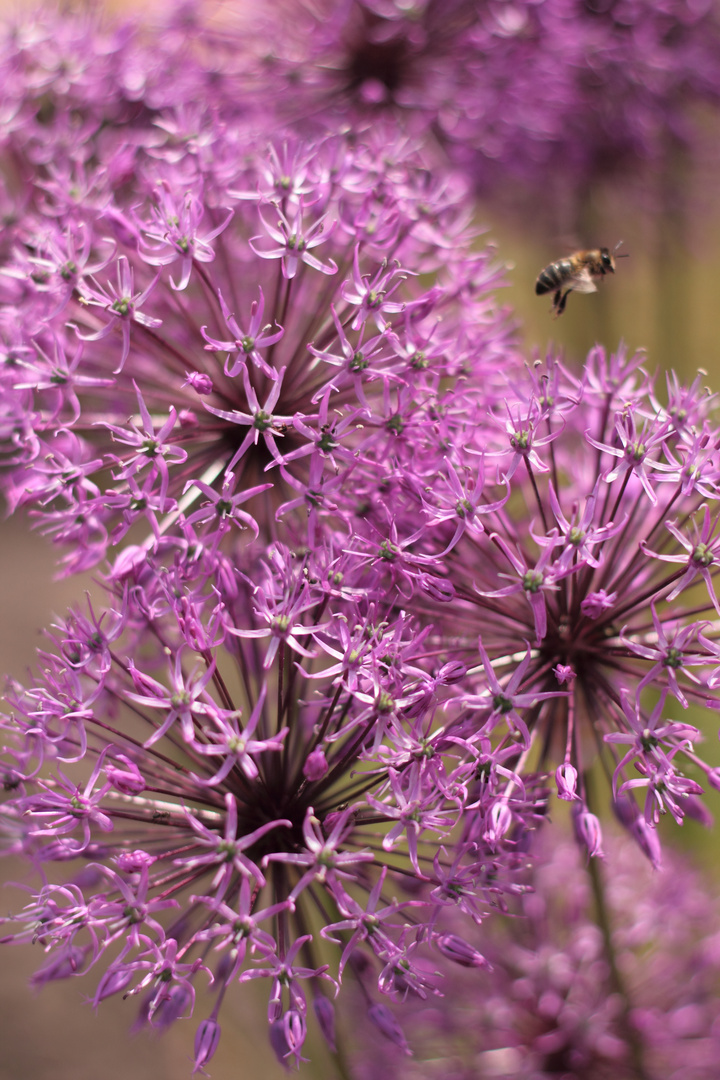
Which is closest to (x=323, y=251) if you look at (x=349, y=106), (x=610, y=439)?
(x=610, y=439)

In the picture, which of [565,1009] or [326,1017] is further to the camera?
[565,1009]

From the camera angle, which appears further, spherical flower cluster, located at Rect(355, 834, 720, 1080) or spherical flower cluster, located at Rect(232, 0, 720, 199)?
spherical flower cluster, located at Rect(232, 0, 720, 199)

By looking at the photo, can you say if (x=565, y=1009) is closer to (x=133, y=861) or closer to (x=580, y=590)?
(x=580, y=590)

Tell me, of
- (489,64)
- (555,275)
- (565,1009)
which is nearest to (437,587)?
(555,275)

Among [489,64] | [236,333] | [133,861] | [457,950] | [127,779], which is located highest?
[489,64]

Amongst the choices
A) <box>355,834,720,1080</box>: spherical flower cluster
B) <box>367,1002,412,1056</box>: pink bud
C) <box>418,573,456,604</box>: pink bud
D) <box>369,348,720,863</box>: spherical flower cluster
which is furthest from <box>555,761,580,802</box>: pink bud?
<box>355,834,720,1080</box>: spherical flower cluster

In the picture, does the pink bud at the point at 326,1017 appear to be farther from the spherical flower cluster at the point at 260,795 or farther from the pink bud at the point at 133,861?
the pink bud at the point at 133,861

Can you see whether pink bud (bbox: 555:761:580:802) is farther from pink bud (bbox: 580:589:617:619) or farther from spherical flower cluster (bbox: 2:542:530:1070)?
pink bud (bbox: 580:589:617:619)

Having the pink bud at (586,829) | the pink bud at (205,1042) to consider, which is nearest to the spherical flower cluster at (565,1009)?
the pink bud at (586,829)
